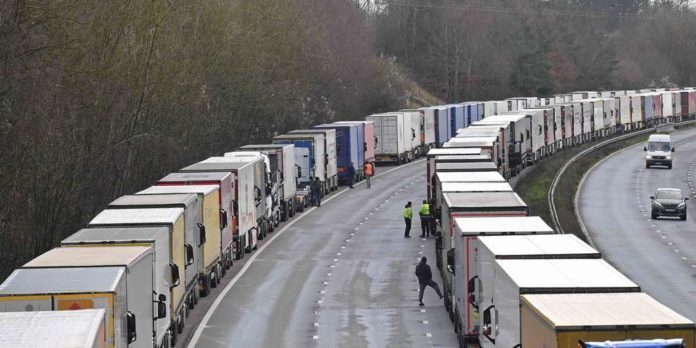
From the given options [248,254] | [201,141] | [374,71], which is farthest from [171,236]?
[374,71]

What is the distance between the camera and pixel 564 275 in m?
19.5

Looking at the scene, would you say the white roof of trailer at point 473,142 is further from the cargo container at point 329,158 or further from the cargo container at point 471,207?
the cargo container at point 471,207

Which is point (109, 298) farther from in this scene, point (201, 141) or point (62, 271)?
point (201, 141)

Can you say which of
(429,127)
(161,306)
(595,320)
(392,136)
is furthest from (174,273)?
(429,127)

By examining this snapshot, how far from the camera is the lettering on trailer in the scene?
772 inches

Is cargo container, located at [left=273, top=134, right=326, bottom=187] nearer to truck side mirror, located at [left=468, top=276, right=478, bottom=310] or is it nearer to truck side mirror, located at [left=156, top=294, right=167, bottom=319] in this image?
truck side mirror, located at [left=156, top=294, right=167, bottom=319]

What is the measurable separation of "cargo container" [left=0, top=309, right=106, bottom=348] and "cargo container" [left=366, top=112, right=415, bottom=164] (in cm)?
6092

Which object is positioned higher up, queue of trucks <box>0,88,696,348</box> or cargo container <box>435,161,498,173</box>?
cargo container <box>435,161,498,173</box>

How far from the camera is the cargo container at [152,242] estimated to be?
83.5 feet

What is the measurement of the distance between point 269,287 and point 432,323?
7.49 meters

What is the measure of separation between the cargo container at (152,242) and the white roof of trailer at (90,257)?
3.25 feet

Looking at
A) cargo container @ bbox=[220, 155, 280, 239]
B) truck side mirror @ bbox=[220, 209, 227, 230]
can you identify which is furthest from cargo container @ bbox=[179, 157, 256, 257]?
truck side mirror @ bbox=[220, 209, 227, 230]

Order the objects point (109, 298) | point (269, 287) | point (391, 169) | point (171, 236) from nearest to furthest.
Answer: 1. point (109, 298)
2. point (171, 236)
3. point (269, 287)
4. point (391, 169)

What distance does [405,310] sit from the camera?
33938 millimetres
